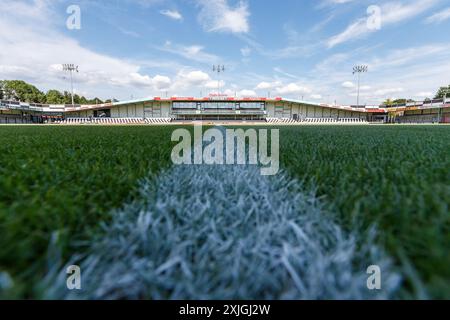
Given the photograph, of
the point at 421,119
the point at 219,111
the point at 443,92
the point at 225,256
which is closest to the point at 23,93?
the point at 219,111

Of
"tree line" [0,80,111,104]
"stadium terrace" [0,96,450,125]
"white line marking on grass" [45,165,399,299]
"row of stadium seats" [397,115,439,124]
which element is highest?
"tree line" [0,80,111,104]

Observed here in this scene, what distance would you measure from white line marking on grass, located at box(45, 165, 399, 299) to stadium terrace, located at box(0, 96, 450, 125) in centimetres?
4002

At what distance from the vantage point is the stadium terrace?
40719mm

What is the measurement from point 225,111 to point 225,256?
43.0m

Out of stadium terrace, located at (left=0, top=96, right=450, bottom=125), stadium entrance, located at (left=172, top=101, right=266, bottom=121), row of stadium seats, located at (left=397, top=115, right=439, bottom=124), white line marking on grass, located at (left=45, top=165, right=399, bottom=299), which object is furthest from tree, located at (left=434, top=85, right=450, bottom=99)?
white line marking on grass, located at (left=45, top=165, right=399, bottom=299)

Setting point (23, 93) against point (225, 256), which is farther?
point (23, 93)

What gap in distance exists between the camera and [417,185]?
0.96m

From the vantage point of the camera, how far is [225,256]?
558mm

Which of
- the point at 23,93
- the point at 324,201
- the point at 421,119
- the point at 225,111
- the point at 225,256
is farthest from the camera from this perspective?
the point at 23,93

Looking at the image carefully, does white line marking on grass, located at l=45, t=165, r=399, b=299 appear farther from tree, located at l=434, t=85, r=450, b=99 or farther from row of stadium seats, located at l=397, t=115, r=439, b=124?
tree, located at l=434, t=85, r=450, b=99

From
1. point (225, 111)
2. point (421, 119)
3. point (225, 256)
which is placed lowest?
point (225, 256)

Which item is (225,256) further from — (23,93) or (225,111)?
(23,93)
